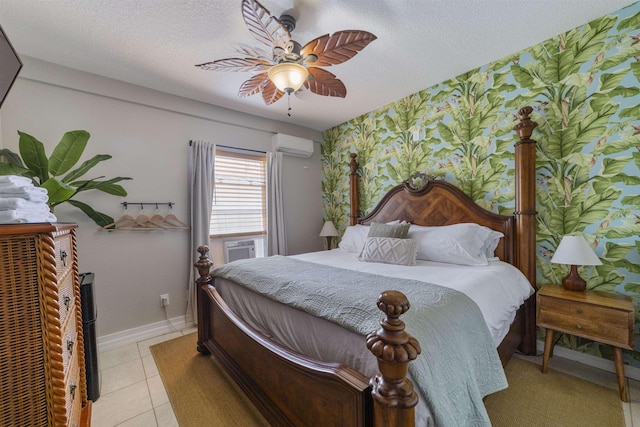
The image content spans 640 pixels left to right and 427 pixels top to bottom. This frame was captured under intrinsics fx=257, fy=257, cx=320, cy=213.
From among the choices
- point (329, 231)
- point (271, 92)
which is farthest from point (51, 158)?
point (329, 231)

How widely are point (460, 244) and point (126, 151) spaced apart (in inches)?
130

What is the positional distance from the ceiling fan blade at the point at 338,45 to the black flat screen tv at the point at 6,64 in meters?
1.42

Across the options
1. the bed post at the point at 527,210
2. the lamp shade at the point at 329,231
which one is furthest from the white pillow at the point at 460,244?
the lamp shade at the point at 329,231

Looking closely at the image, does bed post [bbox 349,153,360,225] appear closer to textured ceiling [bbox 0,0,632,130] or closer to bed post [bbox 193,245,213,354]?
textured ceiling [bbox 0,0,632,130]

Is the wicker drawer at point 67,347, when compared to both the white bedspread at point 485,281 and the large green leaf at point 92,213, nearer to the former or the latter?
the large green leaf at point 92,213

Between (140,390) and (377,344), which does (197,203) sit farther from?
(377,344)

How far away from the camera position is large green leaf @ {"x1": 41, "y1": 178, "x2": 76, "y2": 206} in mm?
1531

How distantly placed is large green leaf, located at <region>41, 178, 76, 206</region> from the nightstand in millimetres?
3241

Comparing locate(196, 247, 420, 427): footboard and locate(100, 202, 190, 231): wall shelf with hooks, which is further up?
locate(100, 202, 190, 231): wall shelf with hooks

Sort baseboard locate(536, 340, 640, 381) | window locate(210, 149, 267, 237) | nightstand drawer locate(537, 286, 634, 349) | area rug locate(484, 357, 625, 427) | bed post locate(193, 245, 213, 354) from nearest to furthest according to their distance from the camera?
area rug locate(484, 357, 625, 427) → nightstand drawer locate(537, 286, 634, 349) → baseboard locate(536, 340, 640, 381) → bed post locate(193, 245, 213, 354) → window locate(210, 149, 267, 237)

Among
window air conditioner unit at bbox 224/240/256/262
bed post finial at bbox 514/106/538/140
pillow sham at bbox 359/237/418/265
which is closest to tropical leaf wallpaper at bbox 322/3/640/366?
bed post finial at bbox 514/106/538/140

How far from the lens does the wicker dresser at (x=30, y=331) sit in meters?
0.80

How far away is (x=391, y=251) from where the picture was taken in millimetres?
2297

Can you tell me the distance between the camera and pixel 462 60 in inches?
93.1
